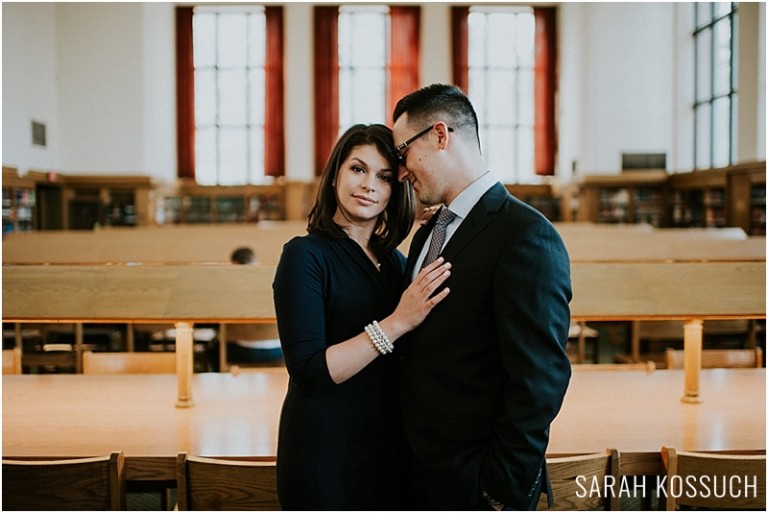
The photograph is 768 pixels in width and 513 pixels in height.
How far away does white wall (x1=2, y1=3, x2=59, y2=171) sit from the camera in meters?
11.3

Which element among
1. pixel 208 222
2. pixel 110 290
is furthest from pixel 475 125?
pixel 208 222

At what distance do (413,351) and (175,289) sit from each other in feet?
4.32

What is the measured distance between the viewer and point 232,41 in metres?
15.5

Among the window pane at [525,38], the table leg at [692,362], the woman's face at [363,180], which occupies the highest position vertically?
the window pane at [525,38]

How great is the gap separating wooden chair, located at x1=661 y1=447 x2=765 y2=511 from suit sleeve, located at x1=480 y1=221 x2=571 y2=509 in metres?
0.67

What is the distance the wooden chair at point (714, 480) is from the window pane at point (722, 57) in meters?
11.4

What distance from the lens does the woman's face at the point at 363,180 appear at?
1.71m

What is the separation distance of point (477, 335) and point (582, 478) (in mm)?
667

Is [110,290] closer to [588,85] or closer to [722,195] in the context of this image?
[722,195]

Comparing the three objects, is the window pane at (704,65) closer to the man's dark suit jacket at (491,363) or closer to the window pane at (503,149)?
the window pane at (503,149)

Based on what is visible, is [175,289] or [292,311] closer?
[292,311]

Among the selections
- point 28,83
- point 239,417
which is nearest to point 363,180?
point 239,417

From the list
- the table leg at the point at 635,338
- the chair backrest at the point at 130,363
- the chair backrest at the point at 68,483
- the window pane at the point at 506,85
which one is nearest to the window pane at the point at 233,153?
the window pane at the point at 506,85

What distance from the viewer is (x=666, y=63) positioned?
13.7 metres
